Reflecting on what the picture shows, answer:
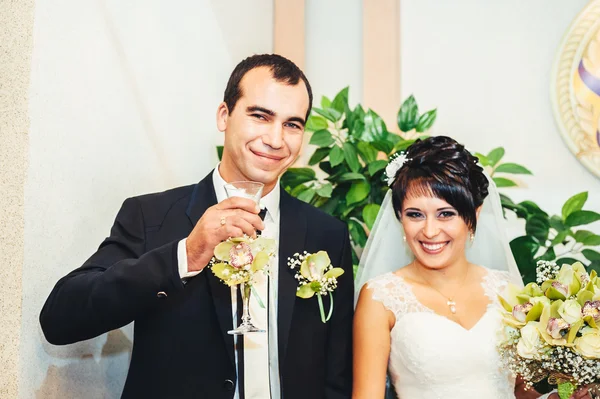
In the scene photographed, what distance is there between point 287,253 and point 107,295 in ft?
2.21

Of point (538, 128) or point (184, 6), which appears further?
point (538, 128)

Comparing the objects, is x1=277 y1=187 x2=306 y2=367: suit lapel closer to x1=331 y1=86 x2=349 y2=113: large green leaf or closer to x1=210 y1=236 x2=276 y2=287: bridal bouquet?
x1=210 y1=236 x2=276 y2=287: bridal bouquet

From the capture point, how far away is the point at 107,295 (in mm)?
1855

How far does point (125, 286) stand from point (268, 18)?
114 inches

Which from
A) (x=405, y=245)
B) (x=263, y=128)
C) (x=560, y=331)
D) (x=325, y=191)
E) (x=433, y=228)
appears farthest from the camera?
(x=325, y=191)

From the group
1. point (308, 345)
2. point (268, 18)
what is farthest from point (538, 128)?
point (308, 345)

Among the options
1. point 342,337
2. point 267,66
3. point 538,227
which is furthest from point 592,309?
point 538,227

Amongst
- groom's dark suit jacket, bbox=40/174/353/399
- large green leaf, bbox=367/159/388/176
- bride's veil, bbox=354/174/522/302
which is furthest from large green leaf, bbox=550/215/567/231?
groom's dark suit jacket, bbox=40/174/353/399

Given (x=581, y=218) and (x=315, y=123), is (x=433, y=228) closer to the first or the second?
(x=315, y=123)

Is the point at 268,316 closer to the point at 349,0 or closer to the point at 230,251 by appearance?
the point at 230,251

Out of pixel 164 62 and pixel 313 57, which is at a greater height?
pixel 313 57

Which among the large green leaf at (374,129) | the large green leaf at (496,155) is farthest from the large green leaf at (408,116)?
the large green leaf at (496,155)

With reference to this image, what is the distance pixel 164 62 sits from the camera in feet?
9.71

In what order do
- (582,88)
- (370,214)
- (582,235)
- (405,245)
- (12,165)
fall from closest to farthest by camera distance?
(12,165) → (405,245) → (370,214) → (582,235) → (582,88)
